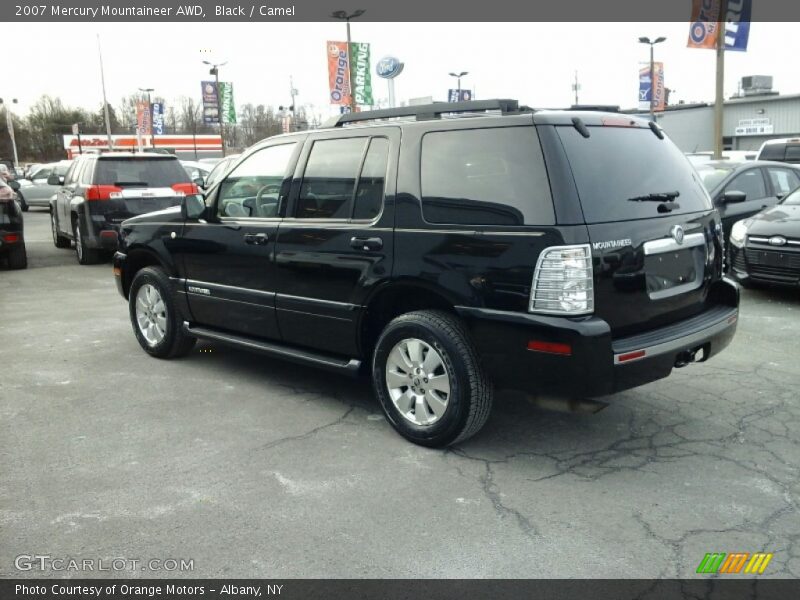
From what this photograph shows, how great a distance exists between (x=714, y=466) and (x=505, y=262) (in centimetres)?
158

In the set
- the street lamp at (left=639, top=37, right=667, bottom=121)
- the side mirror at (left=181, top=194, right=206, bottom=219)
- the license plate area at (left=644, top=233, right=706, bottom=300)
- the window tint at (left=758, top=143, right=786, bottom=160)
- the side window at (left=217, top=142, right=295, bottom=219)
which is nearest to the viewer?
the license plate area at (left=644, top=233, right=706, bottom=300)

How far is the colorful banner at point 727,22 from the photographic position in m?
18.5

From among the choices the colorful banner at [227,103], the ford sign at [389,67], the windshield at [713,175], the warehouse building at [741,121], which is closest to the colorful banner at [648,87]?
the warehouse building at [741,121]

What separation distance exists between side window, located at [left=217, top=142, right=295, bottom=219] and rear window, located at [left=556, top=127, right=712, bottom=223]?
2107 mm

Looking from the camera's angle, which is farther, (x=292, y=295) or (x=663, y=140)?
(x=292, y=295)

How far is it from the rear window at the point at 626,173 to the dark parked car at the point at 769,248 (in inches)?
156

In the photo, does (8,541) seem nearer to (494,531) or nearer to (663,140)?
(494,531)

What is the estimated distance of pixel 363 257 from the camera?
436 cm

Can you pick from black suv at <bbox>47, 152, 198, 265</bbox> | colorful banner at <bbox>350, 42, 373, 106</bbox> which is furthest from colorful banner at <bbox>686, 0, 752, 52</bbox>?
black suv at <bbox>47, 152, 198, 265</bbox>

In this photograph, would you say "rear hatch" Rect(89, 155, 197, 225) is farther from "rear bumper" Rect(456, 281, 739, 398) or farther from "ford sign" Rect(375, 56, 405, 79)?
"ford sign" Rect(375, 56, 405, 79)

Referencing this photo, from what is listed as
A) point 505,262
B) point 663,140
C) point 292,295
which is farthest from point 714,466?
point 292,295

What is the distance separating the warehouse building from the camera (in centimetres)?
4462

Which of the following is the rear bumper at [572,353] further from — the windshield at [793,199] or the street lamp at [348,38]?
the street lamp at [348,38]

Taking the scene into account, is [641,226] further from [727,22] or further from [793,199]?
[727,22]
